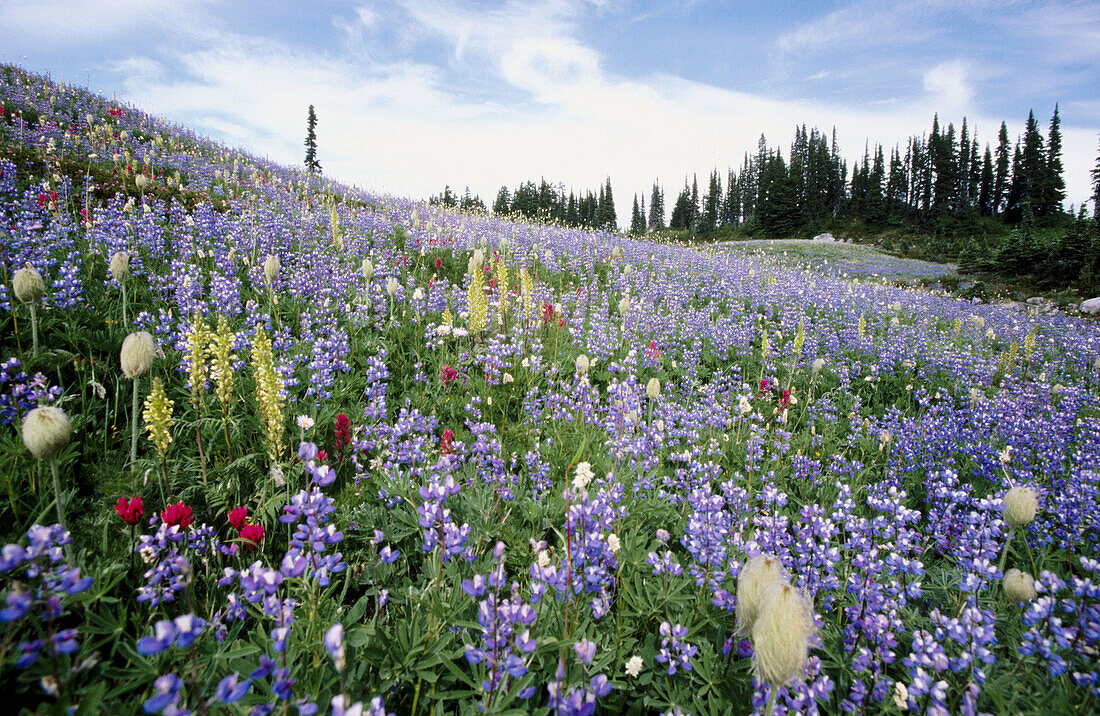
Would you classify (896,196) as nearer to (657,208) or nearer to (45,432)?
(657,208)

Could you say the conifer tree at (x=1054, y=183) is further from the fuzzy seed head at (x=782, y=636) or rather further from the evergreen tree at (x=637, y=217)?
the fuzzy seed head at (x=782, y=636)

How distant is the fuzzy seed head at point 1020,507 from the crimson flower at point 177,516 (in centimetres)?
392

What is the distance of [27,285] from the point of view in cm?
268

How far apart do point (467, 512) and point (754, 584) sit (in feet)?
4.73

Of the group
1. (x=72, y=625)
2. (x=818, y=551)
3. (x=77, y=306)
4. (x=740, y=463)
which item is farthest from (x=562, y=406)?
(x=77, y=306)

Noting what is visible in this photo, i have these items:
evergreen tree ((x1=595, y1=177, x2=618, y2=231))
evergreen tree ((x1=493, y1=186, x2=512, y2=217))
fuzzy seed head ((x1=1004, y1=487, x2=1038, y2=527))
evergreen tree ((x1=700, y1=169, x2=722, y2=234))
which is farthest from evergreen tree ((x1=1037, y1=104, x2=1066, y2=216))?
fuzzy seed head ((x1=1004, y1=487, x2=1038, y2=527))

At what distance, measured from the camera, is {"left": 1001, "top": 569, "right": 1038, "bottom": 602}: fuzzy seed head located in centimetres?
195

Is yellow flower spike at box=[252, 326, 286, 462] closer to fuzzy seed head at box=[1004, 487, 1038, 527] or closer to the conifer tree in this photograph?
fuzzy seed head at box=[1004, 487, 1038, 527]

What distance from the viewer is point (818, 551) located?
2.06 metres

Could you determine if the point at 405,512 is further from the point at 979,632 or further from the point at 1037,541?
the point at 1037,541

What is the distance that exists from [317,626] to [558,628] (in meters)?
0.87

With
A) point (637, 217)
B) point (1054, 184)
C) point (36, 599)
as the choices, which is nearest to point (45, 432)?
point (36, 599)

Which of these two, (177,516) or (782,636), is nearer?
(782,636)

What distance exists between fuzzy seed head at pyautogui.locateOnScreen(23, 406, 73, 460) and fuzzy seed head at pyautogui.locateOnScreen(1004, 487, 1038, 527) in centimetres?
439
